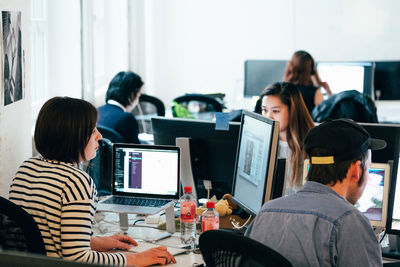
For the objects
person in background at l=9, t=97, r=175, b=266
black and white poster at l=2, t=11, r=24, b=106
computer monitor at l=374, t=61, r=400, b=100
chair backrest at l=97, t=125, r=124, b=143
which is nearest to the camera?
person in background at l=9, t=97, r=175, b=266

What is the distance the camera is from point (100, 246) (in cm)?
243

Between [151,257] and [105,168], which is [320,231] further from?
[105,168]

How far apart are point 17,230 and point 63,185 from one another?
253mm

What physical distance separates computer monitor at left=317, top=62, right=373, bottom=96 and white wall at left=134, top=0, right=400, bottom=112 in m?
0.44

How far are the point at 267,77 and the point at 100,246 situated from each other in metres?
4.38

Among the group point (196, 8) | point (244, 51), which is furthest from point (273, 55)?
point (196, 8)

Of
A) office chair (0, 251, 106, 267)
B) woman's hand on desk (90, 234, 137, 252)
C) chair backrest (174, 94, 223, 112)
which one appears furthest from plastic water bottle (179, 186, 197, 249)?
chair backrest (174, 94, 223, 112)

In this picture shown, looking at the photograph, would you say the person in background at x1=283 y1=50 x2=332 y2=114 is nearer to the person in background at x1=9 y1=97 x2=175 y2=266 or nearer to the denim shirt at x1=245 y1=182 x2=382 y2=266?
the person in background at x1=9 y1=97 x2=175 y2=266

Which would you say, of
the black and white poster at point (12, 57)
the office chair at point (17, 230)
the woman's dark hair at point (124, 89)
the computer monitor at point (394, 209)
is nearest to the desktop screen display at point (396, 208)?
the computer monitor at point (394, 209)

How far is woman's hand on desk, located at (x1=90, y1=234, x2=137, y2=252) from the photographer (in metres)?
2.43

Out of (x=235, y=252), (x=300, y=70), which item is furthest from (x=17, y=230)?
(x=300, y=70)

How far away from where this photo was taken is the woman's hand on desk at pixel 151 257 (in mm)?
2242

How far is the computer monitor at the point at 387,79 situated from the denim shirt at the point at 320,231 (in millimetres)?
4768

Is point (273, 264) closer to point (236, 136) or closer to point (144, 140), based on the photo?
point (236, 136)
